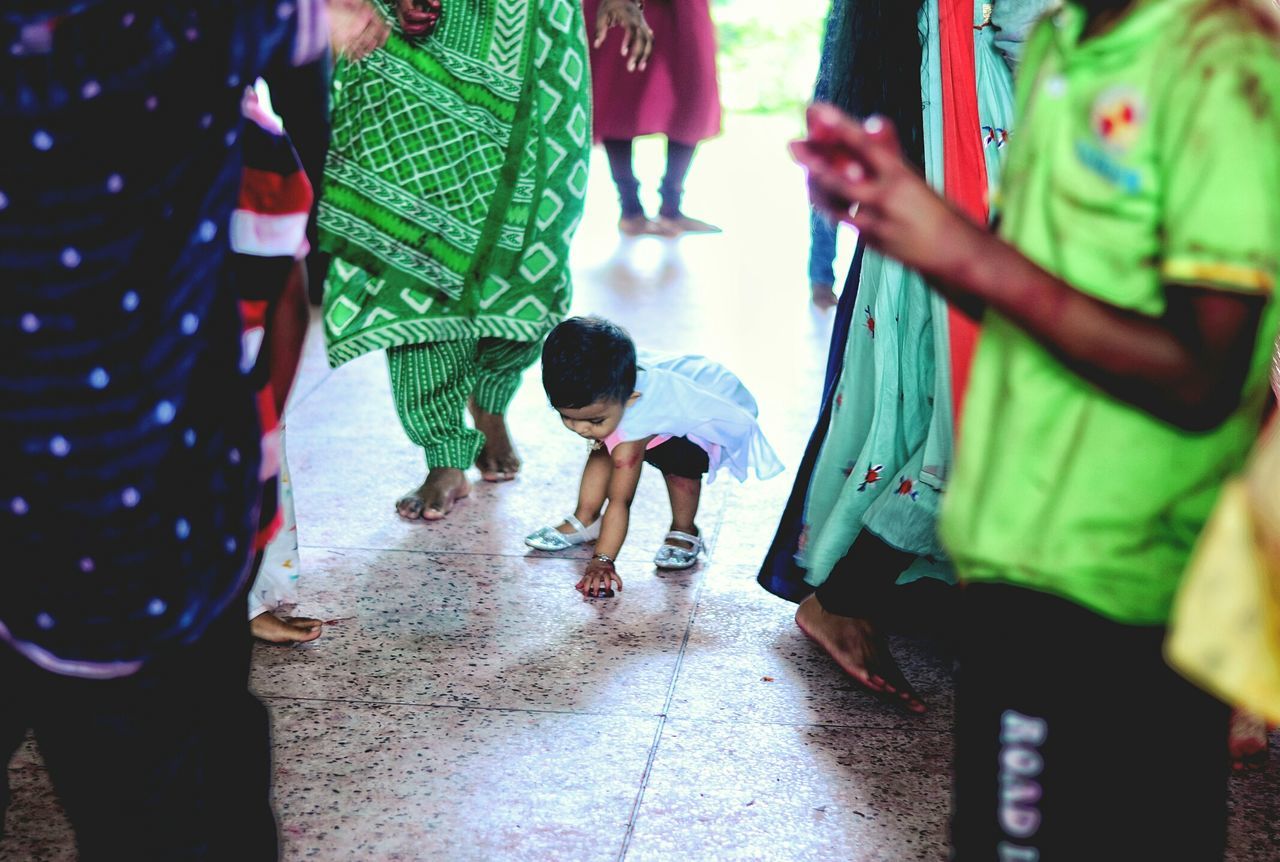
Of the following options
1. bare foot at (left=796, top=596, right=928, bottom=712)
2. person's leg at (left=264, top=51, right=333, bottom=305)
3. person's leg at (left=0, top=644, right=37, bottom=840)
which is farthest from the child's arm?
person's leg at (left=0, top=644, right=37, bottom=840)

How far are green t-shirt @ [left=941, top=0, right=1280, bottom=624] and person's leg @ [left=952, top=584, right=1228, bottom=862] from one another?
1.4 inches

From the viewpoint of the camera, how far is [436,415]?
11.5 feet

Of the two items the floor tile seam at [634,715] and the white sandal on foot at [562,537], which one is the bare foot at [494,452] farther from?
the floor tile seam at [634,715]

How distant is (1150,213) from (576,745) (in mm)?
1638

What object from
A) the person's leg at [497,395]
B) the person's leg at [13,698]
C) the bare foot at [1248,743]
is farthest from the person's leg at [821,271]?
the person's leg at [13,698]

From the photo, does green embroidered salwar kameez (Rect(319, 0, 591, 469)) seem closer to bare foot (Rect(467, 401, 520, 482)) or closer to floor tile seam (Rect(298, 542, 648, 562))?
bare foot (Rect(467, 401, 520, 482))

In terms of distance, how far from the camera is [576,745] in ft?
7.97

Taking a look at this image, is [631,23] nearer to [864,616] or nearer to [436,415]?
[436,415]

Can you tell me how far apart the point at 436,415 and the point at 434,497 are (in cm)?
21

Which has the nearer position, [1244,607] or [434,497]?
[1244,607]

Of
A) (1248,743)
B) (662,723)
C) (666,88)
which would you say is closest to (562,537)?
(662,723)

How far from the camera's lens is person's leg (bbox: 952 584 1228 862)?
46.2 inches

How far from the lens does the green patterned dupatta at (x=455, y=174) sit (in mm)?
3275

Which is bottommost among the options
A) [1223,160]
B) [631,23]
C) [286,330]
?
[286,330]
